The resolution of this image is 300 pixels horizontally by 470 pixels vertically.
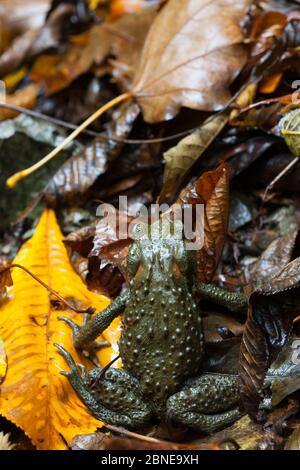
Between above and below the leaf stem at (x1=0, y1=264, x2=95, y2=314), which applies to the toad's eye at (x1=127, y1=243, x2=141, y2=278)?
above

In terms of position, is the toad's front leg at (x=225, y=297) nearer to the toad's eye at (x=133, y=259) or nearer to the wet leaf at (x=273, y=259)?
the wet leaf at (x=273, y=259)

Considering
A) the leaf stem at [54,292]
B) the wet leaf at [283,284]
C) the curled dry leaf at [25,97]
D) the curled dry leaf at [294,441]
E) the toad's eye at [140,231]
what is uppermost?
the wet leaf at [283,284]

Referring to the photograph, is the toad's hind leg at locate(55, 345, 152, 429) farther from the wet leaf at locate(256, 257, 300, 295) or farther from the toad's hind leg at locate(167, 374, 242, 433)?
the wet leaf at locate(256, 257, 300, 295)

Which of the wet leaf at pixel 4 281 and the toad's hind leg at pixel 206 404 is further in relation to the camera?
the wet leaf at pixel 4 281

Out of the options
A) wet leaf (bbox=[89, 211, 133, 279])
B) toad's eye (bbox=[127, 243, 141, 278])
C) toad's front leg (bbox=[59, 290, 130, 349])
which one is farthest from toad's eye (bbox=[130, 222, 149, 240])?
toad's front leg (bbox=[59, 290, 130, 349])

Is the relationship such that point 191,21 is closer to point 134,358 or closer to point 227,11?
point 227,11

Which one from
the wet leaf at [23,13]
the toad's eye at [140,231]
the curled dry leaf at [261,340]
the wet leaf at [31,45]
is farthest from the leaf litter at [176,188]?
the wet leaf at [23,13]

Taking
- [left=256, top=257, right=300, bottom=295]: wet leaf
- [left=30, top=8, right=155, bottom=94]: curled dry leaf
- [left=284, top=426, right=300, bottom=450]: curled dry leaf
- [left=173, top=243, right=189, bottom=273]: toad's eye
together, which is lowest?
[left=284, top=426, right=300, bottom=450]: curled dry leaf
